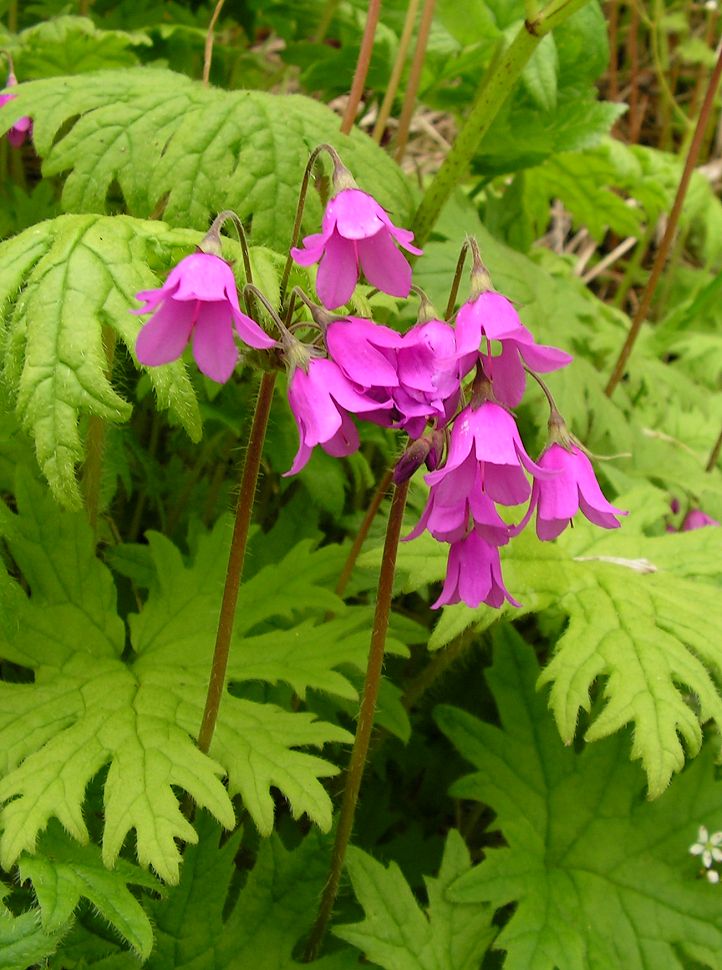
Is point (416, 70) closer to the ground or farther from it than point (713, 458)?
farther from it

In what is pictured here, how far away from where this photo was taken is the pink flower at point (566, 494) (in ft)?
4.24

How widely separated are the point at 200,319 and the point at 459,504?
0.39m

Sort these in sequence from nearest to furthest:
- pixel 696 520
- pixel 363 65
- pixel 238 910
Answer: pixel 238 910
pixel 363 65
pixel 696 520

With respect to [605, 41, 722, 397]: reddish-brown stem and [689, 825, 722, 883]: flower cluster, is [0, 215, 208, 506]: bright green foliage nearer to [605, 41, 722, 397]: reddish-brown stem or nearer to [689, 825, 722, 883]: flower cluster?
[689, 825, 722, 883]: flower cluster

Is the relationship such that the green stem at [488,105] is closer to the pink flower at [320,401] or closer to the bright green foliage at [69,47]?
the bright green foliage at [69,47]

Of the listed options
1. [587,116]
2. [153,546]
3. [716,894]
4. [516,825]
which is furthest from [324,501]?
[587,116]

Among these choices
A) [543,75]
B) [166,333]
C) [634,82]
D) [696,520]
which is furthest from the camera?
[634,82]

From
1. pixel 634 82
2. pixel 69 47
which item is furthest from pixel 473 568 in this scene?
pixel 634 82

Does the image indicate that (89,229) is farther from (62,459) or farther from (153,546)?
(153,546)

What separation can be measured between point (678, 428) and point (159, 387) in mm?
2042

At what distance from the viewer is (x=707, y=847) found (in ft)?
6.04

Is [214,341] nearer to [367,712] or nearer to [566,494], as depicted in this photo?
[566,494]

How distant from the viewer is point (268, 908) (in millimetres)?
1749

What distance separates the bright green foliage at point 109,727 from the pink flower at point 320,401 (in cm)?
64
